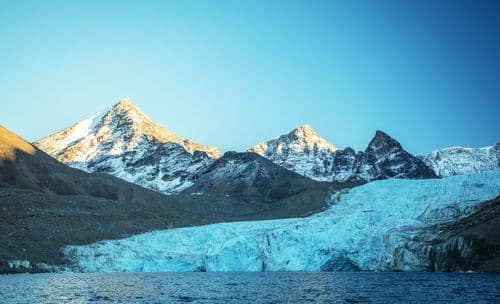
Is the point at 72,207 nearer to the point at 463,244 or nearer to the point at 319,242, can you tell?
the point at 319,242

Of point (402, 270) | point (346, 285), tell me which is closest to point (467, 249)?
point (402, 270)

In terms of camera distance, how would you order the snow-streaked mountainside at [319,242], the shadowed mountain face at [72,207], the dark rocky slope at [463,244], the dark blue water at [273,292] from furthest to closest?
the shadowed mountain face at [72,207] → the snow-streaked mountainside at [319,242] → the dark rocky slope at [463,244] → the dark blue water at [273,292]

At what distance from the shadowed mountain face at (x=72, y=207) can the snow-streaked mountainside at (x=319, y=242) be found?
242 inches

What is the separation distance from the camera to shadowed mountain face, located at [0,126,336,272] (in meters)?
90.8

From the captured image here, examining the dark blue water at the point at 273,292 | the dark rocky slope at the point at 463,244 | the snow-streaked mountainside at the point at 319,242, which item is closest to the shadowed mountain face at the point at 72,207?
the snow-streaked mountainside at the point at 319,242

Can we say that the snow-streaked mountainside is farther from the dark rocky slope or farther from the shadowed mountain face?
the shadowed mountain face

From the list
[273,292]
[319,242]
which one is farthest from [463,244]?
[273,292]

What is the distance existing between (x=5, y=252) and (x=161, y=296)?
45503 millimetres

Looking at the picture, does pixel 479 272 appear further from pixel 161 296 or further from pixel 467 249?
pixel 161 296

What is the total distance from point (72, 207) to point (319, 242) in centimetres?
5383

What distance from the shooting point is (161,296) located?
47344 millimetres

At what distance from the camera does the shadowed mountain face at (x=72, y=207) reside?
90.8 metres

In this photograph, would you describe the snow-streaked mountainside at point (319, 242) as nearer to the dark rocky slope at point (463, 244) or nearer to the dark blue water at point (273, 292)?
the dark rocky slope at point (463, 244)

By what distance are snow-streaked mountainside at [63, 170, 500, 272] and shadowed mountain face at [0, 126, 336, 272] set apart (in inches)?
242
